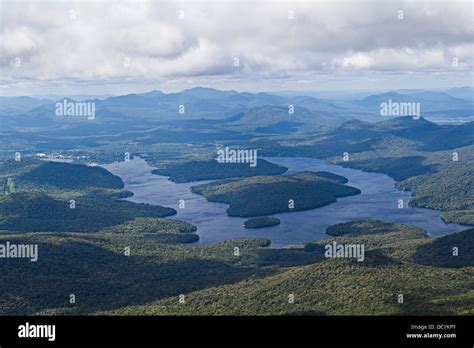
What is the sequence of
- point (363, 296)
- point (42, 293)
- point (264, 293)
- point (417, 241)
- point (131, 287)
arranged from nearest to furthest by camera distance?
point (363, 296)
point (264, 293)
point (42, 293)
point (131, 287)
point (417, 241)

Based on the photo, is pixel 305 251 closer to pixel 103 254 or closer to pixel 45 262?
pixel 103 254

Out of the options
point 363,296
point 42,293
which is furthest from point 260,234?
point 363,296

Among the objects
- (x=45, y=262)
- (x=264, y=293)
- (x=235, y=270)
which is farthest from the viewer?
(x=235, y=270)

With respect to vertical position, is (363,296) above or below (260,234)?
above

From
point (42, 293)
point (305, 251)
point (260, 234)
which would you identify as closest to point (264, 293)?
point (42, 293)
